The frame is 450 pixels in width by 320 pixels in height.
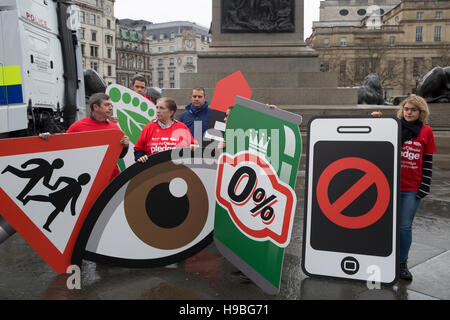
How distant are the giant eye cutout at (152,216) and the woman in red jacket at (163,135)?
645mm

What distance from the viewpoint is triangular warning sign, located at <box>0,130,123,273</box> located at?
3342 mm

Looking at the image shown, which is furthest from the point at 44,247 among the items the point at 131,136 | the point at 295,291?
the point at 131,136

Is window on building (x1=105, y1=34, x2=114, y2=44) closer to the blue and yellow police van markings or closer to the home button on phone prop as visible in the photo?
the blue and yellow police van markings

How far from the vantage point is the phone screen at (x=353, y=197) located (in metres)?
3.36

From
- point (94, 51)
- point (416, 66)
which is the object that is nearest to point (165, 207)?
point (416, 66)

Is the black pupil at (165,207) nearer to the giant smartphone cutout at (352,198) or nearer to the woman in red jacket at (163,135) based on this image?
the woman in red jacket at (163,135)

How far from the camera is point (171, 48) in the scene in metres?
134

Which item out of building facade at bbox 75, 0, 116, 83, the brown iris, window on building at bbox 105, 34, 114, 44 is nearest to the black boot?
the brown iris

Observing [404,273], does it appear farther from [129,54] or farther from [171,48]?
[171,48]

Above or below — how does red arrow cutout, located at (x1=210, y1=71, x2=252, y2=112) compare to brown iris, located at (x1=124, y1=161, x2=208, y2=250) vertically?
above

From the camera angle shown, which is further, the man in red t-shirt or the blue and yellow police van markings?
the blue and yellow police van markings

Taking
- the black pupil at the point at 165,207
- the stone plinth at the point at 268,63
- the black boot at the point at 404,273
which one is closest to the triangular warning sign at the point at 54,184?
the black pupil at the point at 165,207

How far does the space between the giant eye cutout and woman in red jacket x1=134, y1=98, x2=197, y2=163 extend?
64 cm

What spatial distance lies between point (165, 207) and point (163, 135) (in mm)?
910
